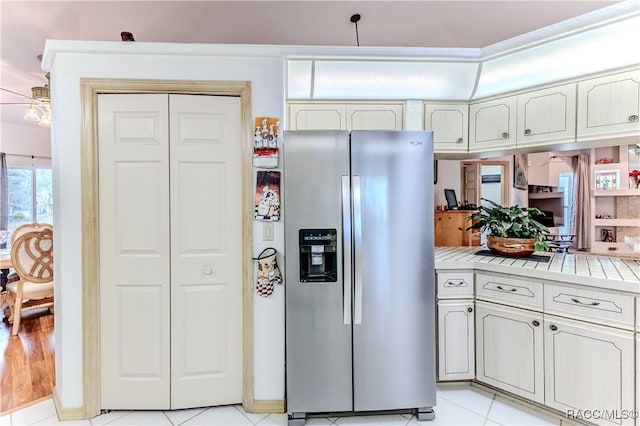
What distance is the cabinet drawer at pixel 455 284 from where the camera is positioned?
7.16 ft

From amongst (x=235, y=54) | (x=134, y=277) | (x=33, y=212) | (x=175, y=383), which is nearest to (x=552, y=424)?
(x=175, y=383)

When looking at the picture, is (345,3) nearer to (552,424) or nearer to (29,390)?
(552,424)

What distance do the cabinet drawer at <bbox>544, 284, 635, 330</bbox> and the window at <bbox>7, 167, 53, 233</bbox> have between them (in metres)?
6.78

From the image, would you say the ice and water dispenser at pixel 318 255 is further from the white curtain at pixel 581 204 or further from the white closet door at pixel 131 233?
the white curtain at pixel 581 204

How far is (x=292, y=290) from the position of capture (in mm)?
1861

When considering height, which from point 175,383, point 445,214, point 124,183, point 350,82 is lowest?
point 175,383

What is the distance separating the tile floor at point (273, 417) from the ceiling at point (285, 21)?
8.86 ft

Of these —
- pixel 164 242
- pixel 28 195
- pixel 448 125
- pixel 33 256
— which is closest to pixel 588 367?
pixel 448 125

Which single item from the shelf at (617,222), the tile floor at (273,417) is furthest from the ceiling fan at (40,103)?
the shelf at (617,222)

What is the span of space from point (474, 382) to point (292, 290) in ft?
4.95

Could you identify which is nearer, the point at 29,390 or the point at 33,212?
the point at 29,390

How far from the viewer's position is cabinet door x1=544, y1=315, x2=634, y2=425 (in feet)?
5.37

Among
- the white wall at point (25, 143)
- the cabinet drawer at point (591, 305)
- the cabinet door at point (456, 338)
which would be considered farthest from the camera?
the white wall at point (25, 143)

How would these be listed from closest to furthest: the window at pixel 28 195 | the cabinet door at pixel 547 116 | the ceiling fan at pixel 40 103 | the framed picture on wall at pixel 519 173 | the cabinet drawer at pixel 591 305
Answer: the cabinet drawer at pixel 591 305 < the cabinet door at pixel 547 116 < the ceiling fan at pixel 40 103 < the framed picture on wall at pixel 519 173 < the window at pixel 28 195
